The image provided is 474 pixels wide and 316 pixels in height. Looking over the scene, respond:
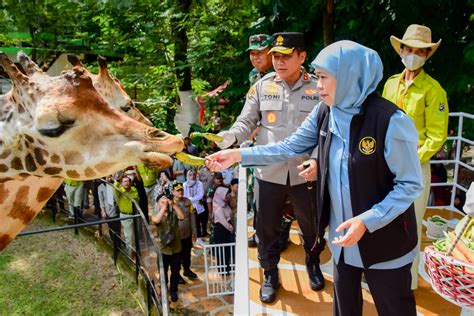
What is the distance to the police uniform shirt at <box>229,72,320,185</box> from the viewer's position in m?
3.16

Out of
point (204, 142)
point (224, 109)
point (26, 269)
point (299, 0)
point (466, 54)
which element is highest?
point (299, 0)

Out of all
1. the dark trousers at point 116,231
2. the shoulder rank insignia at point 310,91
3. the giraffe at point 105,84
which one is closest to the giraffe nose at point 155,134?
the giraffe at point 105,84

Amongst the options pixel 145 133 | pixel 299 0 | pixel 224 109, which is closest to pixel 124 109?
pixel 145 133

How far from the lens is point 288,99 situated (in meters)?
3.18

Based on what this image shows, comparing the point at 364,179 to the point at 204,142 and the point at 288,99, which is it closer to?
the point at 288,99

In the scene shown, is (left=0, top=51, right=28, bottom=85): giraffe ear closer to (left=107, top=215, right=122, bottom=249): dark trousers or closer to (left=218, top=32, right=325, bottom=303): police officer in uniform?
(left=218, top=32, right=325, bottom=303): police officer in uniform

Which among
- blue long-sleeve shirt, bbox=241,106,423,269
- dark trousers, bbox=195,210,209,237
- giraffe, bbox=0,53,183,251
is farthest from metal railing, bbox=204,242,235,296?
giraffe, bbox=0,53,183,251

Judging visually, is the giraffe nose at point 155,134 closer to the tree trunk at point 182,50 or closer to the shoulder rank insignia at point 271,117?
the shoulder rank insignia at point 271,117

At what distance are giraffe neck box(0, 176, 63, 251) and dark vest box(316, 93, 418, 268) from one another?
5.38 feet

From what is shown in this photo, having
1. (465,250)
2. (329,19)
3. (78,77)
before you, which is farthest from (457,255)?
(329,19)

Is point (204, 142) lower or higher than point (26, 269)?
higher

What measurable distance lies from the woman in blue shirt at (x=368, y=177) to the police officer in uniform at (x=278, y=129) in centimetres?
91

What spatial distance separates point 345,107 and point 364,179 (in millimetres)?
350

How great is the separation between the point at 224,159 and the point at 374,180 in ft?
3.07
